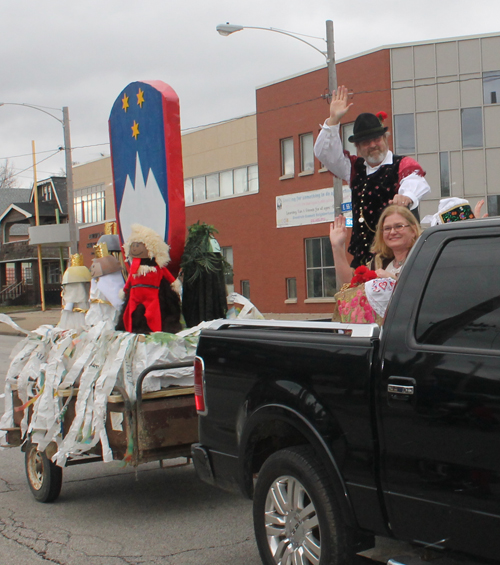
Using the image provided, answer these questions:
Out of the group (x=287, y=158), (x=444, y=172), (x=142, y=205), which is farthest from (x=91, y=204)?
(x=142, y=205)

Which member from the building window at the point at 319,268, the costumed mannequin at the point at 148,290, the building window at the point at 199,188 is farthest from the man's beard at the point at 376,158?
the building window at the point at 199,188

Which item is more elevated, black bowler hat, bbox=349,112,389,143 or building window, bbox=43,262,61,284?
black bowler hat, bbox=349,112,389,143

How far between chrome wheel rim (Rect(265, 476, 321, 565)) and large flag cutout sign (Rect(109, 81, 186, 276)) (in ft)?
11.6

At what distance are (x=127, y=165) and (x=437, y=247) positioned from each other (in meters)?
4.95

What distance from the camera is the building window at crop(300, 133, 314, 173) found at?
26.1 m

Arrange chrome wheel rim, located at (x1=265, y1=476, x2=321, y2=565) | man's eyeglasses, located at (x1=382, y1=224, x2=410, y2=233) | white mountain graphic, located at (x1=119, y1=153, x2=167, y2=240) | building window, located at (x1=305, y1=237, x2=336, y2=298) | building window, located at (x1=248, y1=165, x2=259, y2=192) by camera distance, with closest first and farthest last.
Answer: chrome wheel rim, located at (x1=265, y1=476, x2=321, y2=565) < man's eyeglasses, located at (x1=382, y1=224, x2=410, y2=233) < white mountain graphic, located at (x1=119, y1=153, x2=167, y2=240) < building window, located at (x1=305, y1=237, x2=336, y2=298) < building window, located at (x1=248, y1=165, x2=259, y2=192)

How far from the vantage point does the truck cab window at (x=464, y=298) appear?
2.72 m

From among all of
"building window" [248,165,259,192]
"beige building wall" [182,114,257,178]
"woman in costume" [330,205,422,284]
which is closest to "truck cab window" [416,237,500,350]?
"woman in costume" [330,205,422,284]

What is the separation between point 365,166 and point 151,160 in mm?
2348

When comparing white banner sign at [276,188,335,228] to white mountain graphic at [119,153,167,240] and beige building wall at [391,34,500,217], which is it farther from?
white mountain graphic at [119,153,167,240]

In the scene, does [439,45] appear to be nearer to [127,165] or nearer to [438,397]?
[127,165]

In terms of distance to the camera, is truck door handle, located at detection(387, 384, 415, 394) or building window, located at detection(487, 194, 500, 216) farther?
building window, located at detection(487, 194, 500, 216)

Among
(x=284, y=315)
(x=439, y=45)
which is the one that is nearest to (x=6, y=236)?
(x=284, y=315)

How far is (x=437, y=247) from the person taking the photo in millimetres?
3037
